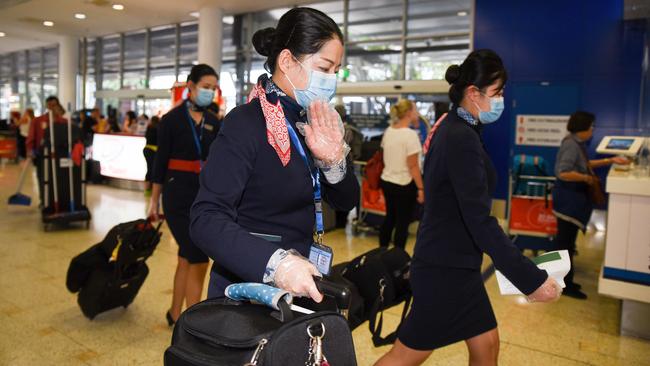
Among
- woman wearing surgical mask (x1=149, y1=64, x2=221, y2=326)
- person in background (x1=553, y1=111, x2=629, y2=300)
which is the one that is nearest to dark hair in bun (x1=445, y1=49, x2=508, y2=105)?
woman wearing surgical mask (x1=149, y1=64, x2=221, y2=326)

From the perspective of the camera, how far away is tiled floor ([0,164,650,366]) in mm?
3051

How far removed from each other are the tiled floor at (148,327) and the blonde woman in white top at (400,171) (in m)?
0.71

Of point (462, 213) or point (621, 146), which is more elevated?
point (621, 146)

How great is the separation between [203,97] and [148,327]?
1555mm

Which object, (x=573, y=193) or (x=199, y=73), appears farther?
(x=573, y=193)

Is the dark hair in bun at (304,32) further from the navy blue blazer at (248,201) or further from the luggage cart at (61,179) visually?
the luggage cart at (61,179)

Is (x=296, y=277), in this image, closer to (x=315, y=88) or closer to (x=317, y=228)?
(x=317, y=228)

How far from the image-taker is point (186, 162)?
10.2 feet

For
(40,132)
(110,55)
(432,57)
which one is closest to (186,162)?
(40,132)

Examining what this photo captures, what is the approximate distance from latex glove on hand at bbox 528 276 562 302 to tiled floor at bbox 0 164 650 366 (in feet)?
4.92

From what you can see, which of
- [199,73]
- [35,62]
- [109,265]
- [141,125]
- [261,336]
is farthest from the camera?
[35,62]

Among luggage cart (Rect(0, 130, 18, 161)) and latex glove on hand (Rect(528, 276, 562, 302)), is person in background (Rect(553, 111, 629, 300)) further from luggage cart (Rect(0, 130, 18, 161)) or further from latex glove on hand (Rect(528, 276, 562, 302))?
luggage cart (Rect(0, 130, 18, 161))

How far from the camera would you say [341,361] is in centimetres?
104

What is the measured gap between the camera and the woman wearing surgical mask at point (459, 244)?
1.79 metres
